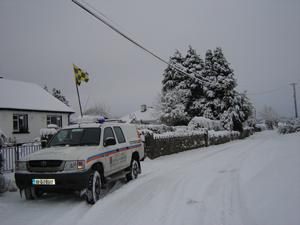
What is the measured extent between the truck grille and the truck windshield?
1.14 meters

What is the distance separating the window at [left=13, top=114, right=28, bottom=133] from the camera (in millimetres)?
21716

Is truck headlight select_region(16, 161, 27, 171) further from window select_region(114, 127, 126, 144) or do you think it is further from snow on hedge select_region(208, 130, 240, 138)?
snow on hedge select_region(208, 130, 240, 138)

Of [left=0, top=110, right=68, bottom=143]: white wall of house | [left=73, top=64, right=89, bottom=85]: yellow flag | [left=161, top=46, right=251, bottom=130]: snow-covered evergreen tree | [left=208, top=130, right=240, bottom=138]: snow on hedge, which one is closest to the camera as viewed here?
[left=73, top=64, right=89, bottom=85]: yellow flag

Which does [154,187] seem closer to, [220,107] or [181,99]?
[220,107]

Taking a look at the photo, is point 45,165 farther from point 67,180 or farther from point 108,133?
point 108,133

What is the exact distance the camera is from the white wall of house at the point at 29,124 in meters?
20.5

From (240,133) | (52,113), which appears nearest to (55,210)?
(52,113)

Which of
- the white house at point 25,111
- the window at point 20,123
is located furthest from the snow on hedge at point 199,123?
the window at point 20,123

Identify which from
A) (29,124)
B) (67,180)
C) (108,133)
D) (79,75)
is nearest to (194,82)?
(79,75)

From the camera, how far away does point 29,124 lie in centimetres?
2238

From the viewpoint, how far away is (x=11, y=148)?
34.3 feet

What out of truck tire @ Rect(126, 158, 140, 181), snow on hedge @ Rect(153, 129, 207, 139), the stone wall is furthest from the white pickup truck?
snow on hedge @ Rect(153, 129, 207, 139)

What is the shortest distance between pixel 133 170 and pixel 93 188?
3069 millimetres

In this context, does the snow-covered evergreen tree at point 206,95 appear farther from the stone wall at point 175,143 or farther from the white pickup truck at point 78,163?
the white pickup truck at point 78,163
